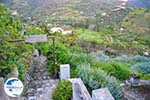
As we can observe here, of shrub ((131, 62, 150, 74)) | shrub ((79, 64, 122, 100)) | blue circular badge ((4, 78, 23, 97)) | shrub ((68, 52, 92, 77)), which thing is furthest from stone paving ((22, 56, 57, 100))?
shrub ((131, 62, 150, 74))

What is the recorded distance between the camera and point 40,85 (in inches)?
349

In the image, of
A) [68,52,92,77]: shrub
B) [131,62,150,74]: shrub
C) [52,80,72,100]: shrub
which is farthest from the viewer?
[131,62,150,74]: shrub

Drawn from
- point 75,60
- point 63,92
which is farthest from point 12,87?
point 75,60

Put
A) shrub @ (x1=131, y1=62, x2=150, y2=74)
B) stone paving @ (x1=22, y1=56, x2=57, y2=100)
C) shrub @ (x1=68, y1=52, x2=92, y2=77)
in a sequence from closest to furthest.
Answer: stone paving @ (x1=22, y1=56, x2=57, y2=100)
shrub @ (x1=68, y1=52, x2=92, y2=77)
shrub @ (x1=131, y1=62, x2=150, y2=74)

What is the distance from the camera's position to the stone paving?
8023mm

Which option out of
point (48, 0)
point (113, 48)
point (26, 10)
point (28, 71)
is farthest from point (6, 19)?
point (48, 0)

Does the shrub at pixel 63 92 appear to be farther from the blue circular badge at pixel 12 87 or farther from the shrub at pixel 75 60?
the blue circular badge at pixel 12 87

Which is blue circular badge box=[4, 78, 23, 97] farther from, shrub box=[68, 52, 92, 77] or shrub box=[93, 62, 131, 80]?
shrub box=[93, 62, 131, 80]

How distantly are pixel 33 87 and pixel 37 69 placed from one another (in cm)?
186

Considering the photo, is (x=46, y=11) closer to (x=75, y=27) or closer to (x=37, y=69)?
(x=75, y=27)

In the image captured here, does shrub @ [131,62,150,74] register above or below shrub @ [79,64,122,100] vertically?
below

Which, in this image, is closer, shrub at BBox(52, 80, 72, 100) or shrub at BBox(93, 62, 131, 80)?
shrub at BBox(52, 80, 72, 100)

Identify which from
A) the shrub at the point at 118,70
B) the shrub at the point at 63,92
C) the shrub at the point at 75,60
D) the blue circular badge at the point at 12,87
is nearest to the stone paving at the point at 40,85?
the shrub at the point at 63,92

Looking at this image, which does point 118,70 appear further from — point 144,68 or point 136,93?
point 136,93
